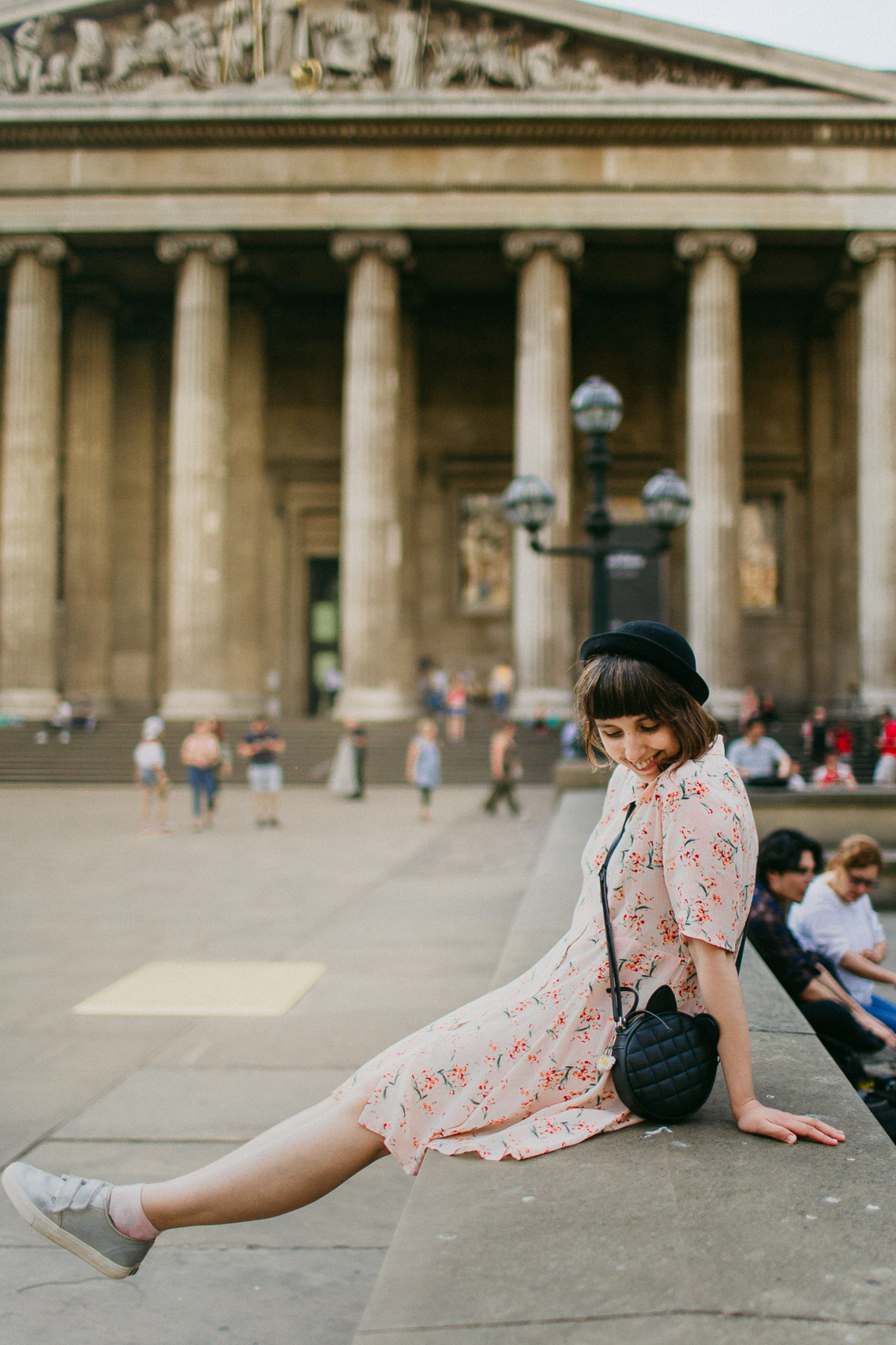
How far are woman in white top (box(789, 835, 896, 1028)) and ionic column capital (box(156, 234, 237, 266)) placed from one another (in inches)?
1043

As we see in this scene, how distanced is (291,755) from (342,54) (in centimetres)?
1696

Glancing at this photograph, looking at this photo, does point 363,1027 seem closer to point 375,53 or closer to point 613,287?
point 375,53

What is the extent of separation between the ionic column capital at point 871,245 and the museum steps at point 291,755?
1362cm

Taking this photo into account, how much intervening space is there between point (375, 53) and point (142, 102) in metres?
5.74

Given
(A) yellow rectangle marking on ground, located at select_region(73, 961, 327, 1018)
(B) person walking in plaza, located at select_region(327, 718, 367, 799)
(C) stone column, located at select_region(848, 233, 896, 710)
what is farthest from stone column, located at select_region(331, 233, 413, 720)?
(A) yellow rectangle marking on ground, located at select_region(73, 961, 327, 1018)

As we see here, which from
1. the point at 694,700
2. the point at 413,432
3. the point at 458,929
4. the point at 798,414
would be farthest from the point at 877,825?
the point at 798,414

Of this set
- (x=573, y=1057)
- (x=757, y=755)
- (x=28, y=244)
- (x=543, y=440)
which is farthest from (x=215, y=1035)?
(x=28, y=244)

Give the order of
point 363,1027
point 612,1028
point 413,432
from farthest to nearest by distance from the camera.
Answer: point 413,432
point 363,1027
point 612,1028

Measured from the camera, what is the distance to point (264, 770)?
1590 cm

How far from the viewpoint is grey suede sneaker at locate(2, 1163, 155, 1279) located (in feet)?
8.98

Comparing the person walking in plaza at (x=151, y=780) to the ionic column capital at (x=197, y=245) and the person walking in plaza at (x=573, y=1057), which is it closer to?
the person walking in plaza at (x=573, y=1057)

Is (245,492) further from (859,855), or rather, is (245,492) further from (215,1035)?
(859,855)

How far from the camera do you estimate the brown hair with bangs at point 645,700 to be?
269 cm

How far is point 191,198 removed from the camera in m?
28.4
